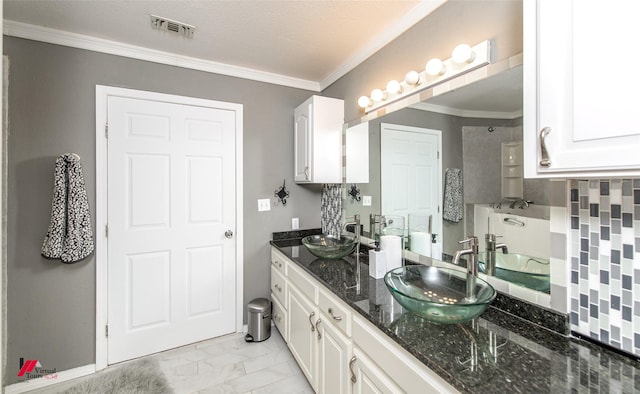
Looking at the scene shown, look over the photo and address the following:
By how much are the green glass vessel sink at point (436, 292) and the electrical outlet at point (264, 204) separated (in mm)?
1546

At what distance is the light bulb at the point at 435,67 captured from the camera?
4.70 feet

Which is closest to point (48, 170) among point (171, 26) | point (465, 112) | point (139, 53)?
point (139, 53)

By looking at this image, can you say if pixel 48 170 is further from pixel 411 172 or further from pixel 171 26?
pixel 411 172

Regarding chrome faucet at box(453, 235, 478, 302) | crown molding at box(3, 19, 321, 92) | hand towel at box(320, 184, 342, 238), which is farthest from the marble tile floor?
crown molding at box(3, 19, 321, 92)

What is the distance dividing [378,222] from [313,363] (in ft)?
3.38

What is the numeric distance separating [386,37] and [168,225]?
223 cm

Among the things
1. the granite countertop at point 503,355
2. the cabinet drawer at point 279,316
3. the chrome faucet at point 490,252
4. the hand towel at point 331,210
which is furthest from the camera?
the hand towel at point 331,210

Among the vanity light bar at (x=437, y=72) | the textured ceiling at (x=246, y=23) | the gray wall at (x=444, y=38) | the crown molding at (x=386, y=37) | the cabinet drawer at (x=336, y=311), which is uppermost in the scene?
the textured ceiling at (x=246, y=23)

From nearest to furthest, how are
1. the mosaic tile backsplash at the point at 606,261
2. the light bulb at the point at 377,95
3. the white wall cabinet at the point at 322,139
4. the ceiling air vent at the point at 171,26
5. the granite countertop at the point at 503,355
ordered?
the granite countertop at the point at 503,355, the mosaic tile backsplash at the point at 606,261, the ceiling air vent at the point at 171,26, the light bulb at the point at 377,95, the white wall cabinet at the point at 322,139

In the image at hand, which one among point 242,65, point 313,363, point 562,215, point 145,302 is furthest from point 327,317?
point 242,65

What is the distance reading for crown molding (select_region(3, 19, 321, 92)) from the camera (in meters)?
1.81

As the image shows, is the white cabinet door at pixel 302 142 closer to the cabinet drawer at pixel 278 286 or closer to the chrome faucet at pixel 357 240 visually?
the chrome faucet at pixel 357 240

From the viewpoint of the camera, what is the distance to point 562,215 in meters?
1.04

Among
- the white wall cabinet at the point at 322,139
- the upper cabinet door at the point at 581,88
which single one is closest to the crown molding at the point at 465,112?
the upper cabinet door at the point at 581,88
